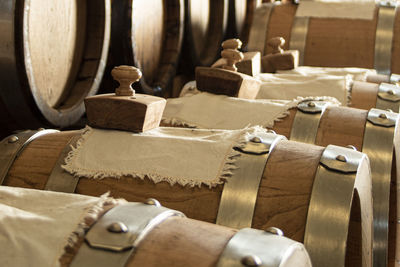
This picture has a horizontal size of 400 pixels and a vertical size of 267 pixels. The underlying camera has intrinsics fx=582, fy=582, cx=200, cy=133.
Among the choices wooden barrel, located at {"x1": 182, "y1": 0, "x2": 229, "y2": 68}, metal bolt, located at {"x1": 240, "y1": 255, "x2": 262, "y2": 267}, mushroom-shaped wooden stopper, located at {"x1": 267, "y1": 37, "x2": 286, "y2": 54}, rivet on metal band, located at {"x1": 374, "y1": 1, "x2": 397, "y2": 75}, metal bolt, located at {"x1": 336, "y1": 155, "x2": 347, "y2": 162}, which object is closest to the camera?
metal bolt, located at {"x1": 240, "y1": 255, "x2": 262, "y2": 267}

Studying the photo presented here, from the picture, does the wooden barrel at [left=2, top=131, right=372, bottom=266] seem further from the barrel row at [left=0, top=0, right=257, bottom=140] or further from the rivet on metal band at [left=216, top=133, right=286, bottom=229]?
the barrel row at [left=0, top=0, right=257, bottom=140]

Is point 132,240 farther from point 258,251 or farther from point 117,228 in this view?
point 258,251

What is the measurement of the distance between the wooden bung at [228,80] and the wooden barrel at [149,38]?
0.46 meters

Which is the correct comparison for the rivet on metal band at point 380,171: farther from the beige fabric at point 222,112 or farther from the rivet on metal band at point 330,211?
the rivet on metal band at point 330,211

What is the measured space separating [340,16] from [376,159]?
1894 millimetres

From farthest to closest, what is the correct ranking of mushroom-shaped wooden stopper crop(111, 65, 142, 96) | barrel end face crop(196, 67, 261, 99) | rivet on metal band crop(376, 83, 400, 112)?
rivet on metal band crop(376, 83, 400, 112) < barrel end face crop(196, 67, 261, 99) < mushroom-shaped wooden stopper crop(111, 65, 142, 96)

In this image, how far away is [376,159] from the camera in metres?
1.53

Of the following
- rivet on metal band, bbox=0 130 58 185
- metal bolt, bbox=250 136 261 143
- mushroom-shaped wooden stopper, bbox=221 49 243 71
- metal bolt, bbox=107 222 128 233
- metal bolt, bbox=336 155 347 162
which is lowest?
rivet on metal band, bbox=0 130 58 185

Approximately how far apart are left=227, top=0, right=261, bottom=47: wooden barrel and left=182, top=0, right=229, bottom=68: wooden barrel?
0.14 m

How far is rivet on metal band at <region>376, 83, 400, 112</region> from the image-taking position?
6.65 ft

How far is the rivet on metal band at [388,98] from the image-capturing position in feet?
6.65

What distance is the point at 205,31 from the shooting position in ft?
10.8

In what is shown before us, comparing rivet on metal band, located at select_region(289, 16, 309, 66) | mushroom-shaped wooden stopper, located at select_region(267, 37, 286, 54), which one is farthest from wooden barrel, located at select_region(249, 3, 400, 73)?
mushroom-shaped wooden stopper, located at select_region(267, 37, 286, 54)

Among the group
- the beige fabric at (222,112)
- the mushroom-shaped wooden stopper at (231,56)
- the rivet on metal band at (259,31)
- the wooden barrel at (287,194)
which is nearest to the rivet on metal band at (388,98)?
the beige fabric at (222,112)
